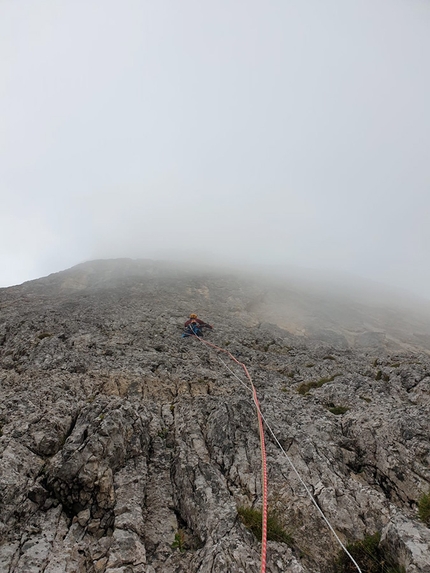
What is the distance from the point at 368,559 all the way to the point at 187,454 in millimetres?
6537

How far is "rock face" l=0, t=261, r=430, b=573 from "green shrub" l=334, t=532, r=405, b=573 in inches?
6.6

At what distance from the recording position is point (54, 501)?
9391mm

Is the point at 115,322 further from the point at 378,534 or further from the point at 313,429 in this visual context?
the point at 378,534

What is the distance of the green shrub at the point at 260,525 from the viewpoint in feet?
27.8

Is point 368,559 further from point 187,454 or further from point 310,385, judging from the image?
point 310,385

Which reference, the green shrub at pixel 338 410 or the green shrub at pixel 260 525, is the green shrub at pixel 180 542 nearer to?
the green shrub at pixel 260 525

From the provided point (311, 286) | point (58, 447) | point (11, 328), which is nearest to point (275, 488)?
point (58, 447)

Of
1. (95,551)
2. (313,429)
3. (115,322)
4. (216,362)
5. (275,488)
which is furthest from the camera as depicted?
(115,322)

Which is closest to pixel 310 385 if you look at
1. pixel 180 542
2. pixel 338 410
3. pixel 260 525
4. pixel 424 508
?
pixel 338 410

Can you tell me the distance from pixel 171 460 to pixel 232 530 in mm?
3968

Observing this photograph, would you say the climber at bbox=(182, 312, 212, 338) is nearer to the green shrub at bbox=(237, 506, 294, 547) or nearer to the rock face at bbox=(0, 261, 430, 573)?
the rock face at bbox=(0, 261, 430, 573)

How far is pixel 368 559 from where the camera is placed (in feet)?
26.0

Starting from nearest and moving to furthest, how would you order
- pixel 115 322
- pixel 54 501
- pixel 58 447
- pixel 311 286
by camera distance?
1. pixel 54 501
2. pixel 58 447
3. pixel 115 322
4. pixel 311 286

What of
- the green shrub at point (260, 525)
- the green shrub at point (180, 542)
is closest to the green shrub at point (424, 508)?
the green shrub at point (260, 525)
